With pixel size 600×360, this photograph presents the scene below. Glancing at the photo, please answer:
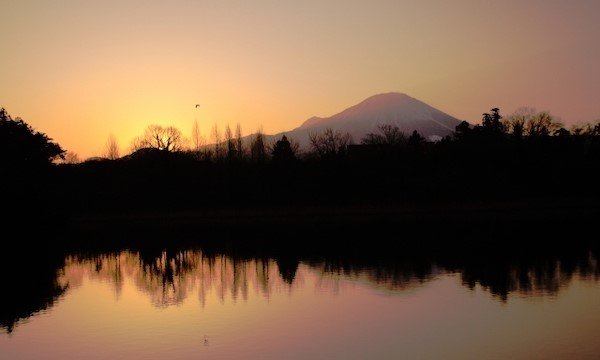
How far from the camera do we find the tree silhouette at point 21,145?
3309 centimetres

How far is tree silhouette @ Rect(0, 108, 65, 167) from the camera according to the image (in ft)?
109

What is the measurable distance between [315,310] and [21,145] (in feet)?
82.8

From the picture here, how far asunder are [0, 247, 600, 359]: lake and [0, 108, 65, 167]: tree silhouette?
30.8ft

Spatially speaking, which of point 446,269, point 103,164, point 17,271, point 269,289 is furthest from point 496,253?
point 103,164

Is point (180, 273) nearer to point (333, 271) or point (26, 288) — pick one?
point (26, 288)

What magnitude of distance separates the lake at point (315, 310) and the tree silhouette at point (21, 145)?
9388mm

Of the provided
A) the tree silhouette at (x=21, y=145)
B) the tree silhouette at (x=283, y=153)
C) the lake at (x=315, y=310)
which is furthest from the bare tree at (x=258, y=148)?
the lake at (x=315, y=310)

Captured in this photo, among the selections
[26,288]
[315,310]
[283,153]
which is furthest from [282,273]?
[283,153]

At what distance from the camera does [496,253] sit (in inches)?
968

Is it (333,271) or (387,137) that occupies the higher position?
(387,137)

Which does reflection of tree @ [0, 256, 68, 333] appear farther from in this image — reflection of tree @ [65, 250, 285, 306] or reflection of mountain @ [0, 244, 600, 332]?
reflection of tree @ [65, 250, 285, 306]

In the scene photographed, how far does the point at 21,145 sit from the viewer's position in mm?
34875

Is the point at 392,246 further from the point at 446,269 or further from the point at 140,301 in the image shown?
the point at 140,301

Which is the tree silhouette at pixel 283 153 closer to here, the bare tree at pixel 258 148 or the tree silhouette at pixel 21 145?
the bare tree at pixel 258 148
